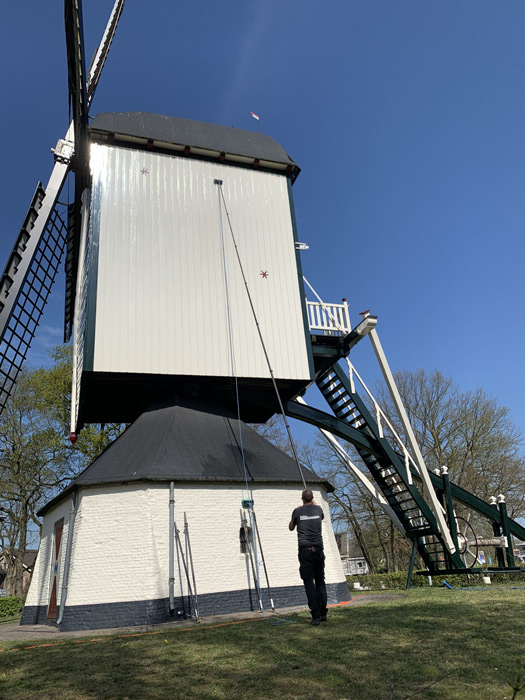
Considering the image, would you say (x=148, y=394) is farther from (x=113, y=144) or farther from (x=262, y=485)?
(x=113, y=144)

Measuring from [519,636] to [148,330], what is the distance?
10.4 m

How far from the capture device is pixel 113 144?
14711 millimetres

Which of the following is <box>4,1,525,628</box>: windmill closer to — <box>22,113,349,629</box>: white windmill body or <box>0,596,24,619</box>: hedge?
<box>22,113,349,629</box>: white windmill body

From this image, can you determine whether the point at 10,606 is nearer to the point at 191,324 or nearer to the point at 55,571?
the point at 55,571

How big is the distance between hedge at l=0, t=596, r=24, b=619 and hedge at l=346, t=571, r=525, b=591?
1522 centimetres

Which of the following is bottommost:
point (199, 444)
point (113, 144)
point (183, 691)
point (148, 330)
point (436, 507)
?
point (183, 691)

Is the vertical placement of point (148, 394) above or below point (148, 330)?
below

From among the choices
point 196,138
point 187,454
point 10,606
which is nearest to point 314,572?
point 187,454

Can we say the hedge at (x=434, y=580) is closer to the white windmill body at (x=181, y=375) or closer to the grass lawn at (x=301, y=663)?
the white windmill body at (x=181, y=375)

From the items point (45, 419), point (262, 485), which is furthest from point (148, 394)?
point (45, 419)

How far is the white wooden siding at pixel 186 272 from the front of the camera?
43.4ft

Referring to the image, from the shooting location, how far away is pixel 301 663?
4.43 metres

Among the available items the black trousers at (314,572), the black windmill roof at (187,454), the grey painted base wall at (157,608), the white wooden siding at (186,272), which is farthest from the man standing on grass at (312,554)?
the white wooden siding at (186,272)

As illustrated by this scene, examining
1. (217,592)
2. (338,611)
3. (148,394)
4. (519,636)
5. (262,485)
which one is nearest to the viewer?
(519,636)
